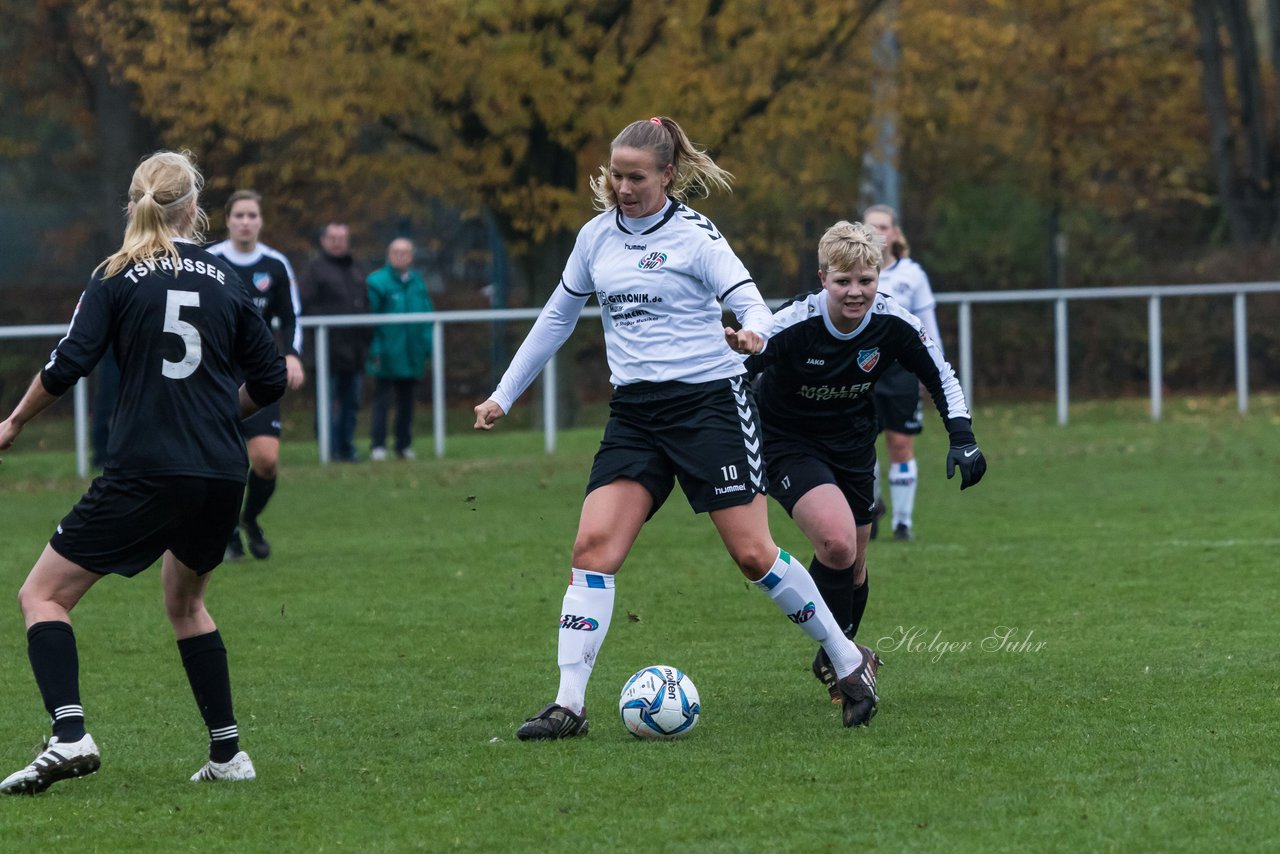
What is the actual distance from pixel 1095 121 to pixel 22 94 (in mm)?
14833

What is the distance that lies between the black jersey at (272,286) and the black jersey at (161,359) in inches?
180

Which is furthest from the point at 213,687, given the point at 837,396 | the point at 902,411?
the point at 902,411

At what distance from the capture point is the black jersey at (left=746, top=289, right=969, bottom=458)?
6.68 metres

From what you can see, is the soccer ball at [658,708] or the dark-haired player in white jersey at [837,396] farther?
the dark-haired player in white jersey at [837,396]

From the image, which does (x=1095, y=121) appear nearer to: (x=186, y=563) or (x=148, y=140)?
(x=148, y=140)

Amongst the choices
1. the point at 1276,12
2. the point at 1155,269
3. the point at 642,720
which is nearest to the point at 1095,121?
the point at 1276,12

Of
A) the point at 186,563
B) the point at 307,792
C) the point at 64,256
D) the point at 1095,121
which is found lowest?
the point at 307,792

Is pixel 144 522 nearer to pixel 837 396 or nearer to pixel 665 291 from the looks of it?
pixel 665 291

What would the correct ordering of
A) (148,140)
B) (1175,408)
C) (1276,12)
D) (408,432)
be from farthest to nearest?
(1276,12) → (148,140) → (1175,408) → (408,432)

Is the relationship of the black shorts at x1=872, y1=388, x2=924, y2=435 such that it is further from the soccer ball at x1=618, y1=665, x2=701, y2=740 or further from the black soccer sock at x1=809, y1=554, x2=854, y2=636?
the soccer ball at x1=618, y1=665, x2=701, y2=740

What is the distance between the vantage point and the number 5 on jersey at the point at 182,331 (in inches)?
206

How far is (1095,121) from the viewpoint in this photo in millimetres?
28672

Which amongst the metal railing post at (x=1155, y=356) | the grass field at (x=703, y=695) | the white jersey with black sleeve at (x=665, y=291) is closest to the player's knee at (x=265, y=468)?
the grass field at (x=703, y=695)

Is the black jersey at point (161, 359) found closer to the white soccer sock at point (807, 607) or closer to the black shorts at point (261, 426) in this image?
the white soccer sock at point (807, 607)
